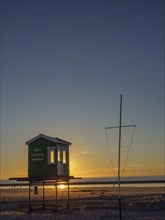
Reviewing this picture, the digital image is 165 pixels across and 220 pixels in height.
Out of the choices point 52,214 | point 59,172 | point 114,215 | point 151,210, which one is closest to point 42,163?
point 59,172

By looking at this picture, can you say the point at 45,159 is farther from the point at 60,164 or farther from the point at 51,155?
the point at 60,164

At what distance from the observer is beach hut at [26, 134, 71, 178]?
35.9 meters

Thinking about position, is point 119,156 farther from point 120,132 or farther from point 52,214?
point 52,214

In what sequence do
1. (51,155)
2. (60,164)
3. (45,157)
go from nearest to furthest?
1. (45,157)
2. (51,155)
3. (60,164)

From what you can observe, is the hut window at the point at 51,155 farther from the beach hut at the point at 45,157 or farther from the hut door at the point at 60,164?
the hut door at the point at 60,164

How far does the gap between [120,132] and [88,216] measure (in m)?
7.88

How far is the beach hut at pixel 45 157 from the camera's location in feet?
118

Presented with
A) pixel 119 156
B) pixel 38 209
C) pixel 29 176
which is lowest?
pixel 38 209

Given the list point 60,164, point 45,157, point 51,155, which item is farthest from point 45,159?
point 60,164

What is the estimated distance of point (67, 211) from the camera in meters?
36.7

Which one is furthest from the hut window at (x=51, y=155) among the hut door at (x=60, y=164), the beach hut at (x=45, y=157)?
the hut door at (x=60, y=164)

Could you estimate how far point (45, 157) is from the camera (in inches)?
1419

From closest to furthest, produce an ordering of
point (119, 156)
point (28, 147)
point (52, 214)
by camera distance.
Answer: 1. point (119, 156)
2. point (52, 214)
3. point (28, 147)

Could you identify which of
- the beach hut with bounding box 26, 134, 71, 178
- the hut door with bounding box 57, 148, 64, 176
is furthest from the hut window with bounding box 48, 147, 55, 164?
the hut door with bounding box 57, 148, 64, 176
